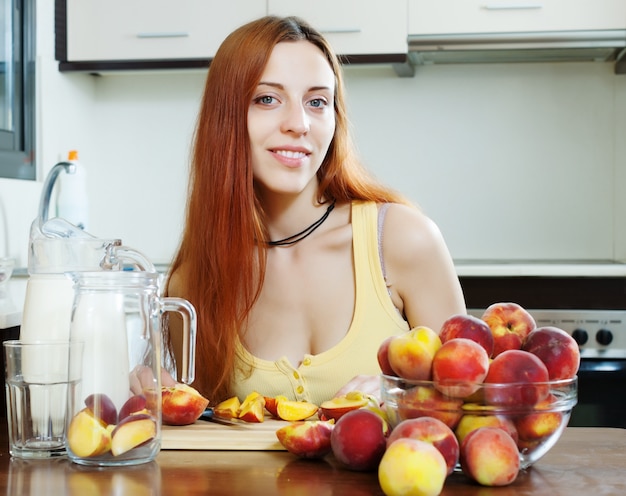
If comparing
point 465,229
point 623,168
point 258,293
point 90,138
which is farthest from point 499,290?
point 90,138

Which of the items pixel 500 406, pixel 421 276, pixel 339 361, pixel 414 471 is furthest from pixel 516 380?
pixel 421 276

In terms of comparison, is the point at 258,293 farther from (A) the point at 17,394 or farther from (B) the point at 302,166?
(A) the point at 17,394

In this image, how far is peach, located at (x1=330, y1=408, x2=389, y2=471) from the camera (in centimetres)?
84

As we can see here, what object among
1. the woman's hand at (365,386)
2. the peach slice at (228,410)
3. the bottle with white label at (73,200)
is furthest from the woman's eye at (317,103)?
the bottle with white label at (73,200)

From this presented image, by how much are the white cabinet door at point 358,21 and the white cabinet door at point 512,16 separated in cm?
5

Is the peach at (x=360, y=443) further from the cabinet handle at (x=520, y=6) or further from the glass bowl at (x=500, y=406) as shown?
the cabinet handle at (x=520, y=6)

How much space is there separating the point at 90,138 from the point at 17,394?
2.28 meters

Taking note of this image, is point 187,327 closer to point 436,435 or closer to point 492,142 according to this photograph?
point 436,435

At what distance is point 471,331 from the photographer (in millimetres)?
835

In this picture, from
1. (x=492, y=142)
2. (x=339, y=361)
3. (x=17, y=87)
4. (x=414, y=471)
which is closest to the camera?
(x=414, y=471)

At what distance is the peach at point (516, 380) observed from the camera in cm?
80

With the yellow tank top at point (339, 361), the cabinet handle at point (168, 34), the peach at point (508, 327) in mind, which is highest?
the cabinet handle at point (168, 34)

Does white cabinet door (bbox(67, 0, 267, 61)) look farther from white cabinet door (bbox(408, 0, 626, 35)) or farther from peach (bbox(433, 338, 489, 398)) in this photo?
peach (bbox(433, 338, 489, 398))

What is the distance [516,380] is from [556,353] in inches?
2.4
